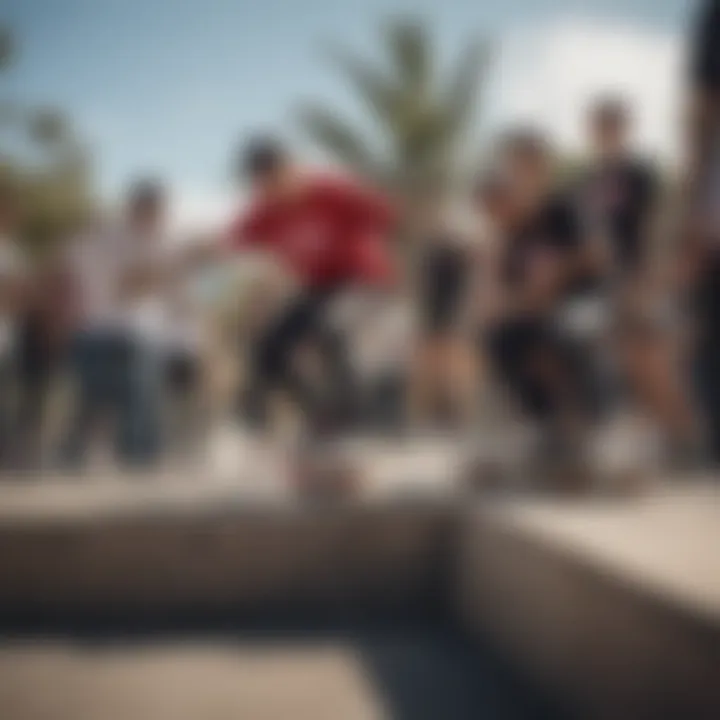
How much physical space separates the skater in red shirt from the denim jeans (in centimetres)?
79

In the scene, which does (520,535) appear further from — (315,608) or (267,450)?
(267,450)

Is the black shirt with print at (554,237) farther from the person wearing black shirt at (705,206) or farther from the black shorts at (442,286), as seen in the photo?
the black shorts at (442,286)

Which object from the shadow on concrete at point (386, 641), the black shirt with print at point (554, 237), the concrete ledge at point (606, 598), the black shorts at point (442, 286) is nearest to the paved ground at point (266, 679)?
the shadow on concrete at point (386, 641)

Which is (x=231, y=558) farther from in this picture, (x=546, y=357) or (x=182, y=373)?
(x=182, y=373)

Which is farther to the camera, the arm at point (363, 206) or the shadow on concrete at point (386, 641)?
the arm at point (363, 206)

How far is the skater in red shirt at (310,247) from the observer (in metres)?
4.27

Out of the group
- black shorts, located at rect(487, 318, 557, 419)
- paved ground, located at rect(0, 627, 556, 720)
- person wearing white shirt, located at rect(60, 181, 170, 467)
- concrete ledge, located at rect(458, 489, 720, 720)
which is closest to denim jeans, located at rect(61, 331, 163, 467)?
person wearing white shirt, located at rect(60, 181, 170, 467)

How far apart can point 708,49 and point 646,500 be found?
57.3 inches

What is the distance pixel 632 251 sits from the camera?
14.6 feet

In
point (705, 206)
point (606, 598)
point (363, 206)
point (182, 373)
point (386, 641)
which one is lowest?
point (386, 641)

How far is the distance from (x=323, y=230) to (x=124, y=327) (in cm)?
130

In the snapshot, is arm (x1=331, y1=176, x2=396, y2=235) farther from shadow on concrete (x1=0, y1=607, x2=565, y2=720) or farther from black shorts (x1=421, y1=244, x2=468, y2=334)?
shadow on concrete (x1=0, y1=607, x2=565, y2=720)

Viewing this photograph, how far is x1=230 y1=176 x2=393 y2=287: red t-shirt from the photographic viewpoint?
4266mm

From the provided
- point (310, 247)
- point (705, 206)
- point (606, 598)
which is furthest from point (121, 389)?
point (606, 598)
